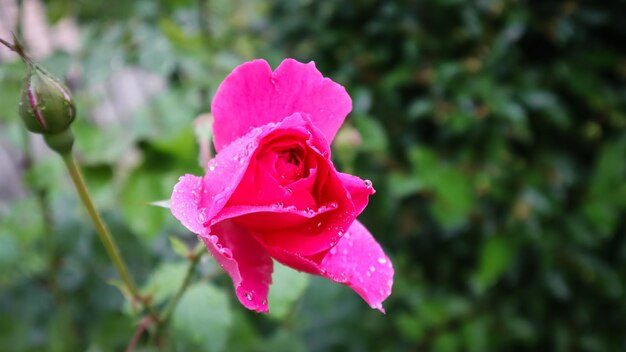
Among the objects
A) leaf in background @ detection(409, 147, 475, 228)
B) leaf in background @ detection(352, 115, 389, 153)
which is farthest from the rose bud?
leaf in background @ detection(409, 147, 475, 228)

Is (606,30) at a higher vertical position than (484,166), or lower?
higher

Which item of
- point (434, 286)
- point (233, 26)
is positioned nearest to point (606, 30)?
point (434, 286)

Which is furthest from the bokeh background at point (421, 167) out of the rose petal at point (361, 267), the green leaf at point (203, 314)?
the rose petal at point (361, 267)

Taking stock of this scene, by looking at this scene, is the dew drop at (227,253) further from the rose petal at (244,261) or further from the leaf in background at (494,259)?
the leaf in background at (494,259)

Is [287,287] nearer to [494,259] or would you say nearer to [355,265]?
[355,265]

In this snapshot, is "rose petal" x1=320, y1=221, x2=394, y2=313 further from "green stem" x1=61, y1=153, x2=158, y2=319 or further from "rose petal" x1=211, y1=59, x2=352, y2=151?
"green stem" x1=61, y1=153, x2=158, y2=319

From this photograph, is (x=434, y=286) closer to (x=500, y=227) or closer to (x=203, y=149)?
(x=500, y=227)
